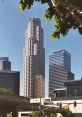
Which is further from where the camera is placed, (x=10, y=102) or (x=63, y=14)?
(x=10, y=102)

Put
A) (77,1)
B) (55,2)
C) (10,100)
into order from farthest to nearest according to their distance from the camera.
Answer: (10,100)
(55,2)
(77,1)

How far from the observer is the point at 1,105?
128 m

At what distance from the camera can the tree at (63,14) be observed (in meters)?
23.2

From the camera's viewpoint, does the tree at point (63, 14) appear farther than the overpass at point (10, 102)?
No

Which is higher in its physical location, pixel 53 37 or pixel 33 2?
pixel 33 2

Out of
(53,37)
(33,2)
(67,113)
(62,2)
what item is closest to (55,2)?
(62,2)

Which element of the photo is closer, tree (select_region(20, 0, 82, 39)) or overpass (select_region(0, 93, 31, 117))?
tree (select_region(20, 0, 82, 39))

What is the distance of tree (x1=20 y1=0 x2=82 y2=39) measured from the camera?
914 inches

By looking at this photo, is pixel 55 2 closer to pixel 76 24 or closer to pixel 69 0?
pixel 69 0

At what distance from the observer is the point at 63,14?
1002 inches

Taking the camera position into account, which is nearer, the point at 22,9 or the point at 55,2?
the point at 55,2

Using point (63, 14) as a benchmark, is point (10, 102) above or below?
above

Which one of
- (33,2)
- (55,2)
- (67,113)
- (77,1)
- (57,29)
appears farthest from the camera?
(67,113)

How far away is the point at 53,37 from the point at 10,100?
94192 millimetres
